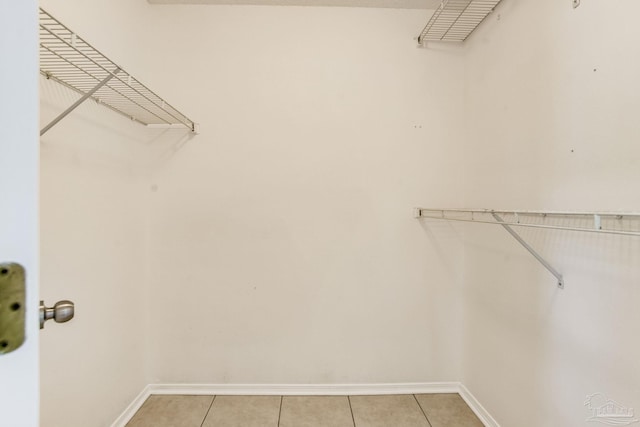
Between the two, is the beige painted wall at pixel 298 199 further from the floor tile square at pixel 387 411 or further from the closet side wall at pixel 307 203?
the floor tile square at pixel 387 411

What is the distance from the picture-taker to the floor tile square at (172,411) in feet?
5.53

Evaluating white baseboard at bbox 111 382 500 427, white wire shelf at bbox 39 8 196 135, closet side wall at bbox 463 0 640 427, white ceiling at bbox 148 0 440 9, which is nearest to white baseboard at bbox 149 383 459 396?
white baseboard at bbox 111 382 500 427

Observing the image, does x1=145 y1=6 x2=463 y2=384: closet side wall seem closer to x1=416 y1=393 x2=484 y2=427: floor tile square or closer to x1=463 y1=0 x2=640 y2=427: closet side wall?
x1=416 y1=393 x2=484 y2=427: floor tile square

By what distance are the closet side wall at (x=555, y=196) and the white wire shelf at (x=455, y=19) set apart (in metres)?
0.07

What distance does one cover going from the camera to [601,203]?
3.39 ft

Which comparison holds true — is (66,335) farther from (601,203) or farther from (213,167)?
(601,203)

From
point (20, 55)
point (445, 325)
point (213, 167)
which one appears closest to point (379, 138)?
point (213, 167)

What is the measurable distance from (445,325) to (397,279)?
1.47ft

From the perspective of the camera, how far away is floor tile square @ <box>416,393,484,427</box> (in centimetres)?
170

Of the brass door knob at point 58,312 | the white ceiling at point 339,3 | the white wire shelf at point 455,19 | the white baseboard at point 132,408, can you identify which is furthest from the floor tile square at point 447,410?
the white ceiling at point 339,3

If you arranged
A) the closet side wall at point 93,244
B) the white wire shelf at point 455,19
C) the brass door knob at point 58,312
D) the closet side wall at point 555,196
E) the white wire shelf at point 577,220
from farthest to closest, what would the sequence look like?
the white wire shelf at point 455,19
the closet side wall at point 93,244
the closet side wall at point 555,196
the white wire shelf at point 577,220
the brass door knob at point 58,312

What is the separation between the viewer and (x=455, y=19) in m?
1.77

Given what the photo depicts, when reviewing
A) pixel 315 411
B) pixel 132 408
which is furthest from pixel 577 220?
pixel 132 408

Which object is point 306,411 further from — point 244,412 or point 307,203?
point 307,203
